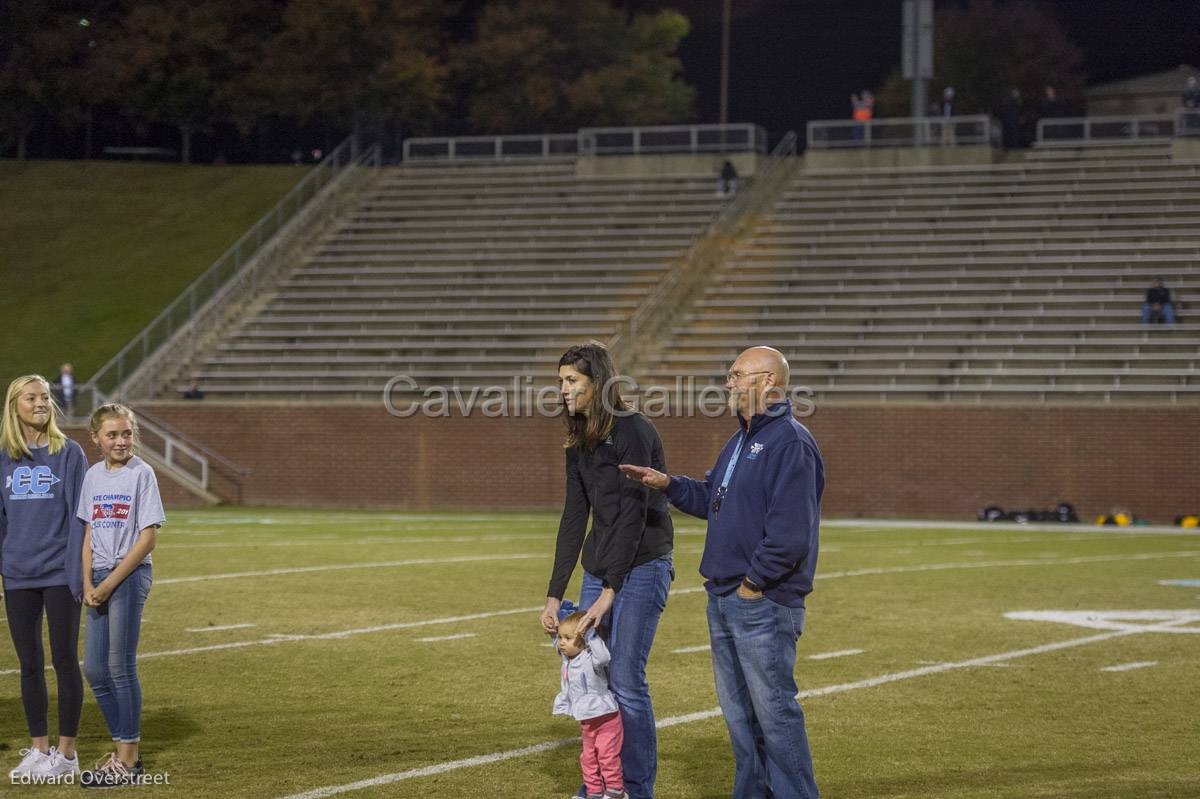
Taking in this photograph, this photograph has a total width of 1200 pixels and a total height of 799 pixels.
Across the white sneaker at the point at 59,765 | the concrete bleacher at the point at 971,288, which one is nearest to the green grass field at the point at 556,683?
A: the white sneaker at the point at 59,765

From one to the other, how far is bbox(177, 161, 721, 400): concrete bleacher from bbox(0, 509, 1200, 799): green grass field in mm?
13024

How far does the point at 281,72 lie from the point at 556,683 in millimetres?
37003

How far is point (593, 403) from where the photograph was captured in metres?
6.77

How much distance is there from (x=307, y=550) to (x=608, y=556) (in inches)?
520

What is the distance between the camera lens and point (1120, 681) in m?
10.4

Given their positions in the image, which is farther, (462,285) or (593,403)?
(462,285)

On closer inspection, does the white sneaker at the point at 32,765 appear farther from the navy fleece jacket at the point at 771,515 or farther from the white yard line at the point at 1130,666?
the white yard line at the point at 1130,666

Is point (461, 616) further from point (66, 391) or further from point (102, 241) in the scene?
point (102, 241)

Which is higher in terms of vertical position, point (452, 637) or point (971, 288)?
point (971, 288)

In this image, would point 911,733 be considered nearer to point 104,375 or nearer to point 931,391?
point 931,391

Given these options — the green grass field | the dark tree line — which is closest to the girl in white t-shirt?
the green grass field

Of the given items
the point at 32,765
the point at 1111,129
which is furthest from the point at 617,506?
the point at 1111,129

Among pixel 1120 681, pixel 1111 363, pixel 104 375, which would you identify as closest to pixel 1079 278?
pixel 1111 363


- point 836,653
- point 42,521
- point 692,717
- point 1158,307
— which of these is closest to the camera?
point 42,521
